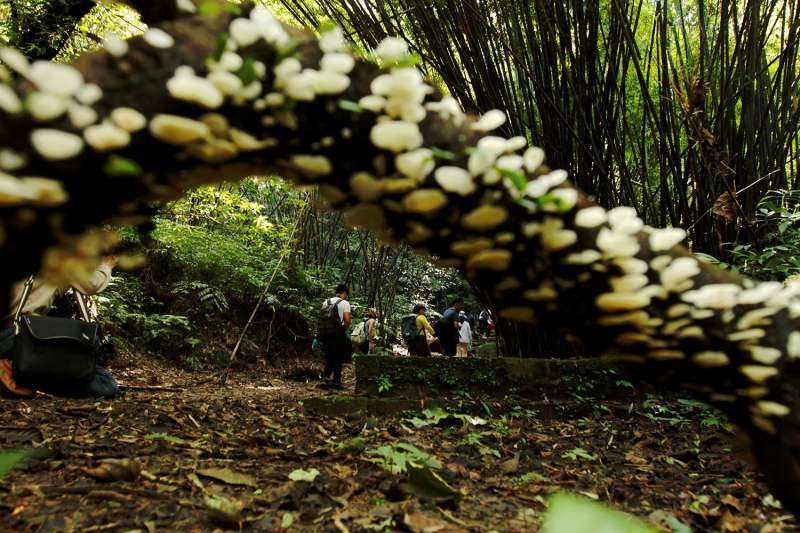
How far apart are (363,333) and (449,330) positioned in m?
1.62

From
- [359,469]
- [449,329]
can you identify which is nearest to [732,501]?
[359,469]

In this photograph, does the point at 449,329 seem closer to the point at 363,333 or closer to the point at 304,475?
the point at 363,333

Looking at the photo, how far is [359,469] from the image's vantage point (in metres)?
1.67

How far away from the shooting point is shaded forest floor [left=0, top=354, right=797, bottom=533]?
4.06ft

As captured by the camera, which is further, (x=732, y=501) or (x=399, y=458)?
(x=399, y=458)

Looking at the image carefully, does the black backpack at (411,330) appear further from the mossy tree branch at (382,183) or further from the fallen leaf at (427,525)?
the mossy tree branch at (382,183)

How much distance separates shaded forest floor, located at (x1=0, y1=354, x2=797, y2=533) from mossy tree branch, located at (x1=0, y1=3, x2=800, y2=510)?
0.55 m

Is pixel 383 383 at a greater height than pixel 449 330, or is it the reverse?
pixel 449 330

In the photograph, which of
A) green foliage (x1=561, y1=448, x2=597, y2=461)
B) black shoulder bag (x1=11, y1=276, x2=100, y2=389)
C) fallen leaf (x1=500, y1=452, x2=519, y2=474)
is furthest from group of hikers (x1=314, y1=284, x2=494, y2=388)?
black shoulder bag (x1=11, y1=276, x2=100, y2=389)

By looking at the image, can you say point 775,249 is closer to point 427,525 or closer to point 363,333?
point 427,525

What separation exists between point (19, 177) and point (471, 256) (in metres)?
0.49

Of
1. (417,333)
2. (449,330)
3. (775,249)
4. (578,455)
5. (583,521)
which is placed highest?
(775,249)

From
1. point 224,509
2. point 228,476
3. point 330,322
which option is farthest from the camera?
point 330,322

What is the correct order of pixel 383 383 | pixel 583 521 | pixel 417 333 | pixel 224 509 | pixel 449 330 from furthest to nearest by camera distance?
pixel 449 330 → pixel 417 333 → pixel 383 383 → pixel 224 509 → pixel 583 521
